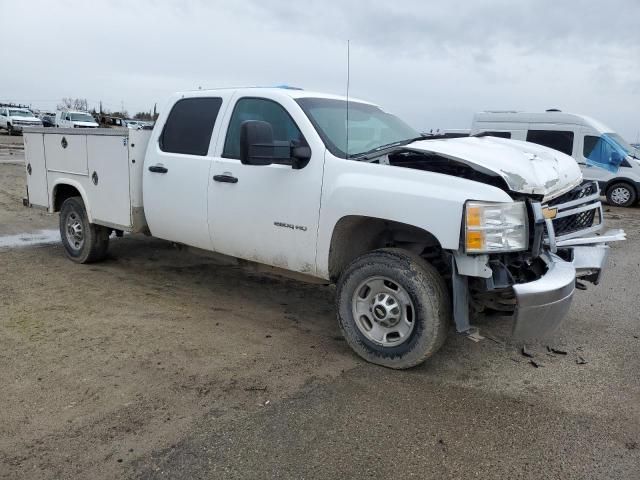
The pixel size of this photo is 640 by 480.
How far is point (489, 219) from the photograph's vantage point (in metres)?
3.49

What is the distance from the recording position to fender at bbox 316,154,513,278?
3.53m

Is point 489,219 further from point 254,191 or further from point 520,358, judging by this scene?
point 254,191

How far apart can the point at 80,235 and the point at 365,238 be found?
154 inches

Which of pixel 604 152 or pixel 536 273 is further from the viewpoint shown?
pixel 604 152

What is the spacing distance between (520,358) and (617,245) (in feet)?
19.7

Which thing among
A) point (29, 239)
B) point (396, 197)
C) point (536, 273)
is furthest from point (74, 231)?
point (536, 273)

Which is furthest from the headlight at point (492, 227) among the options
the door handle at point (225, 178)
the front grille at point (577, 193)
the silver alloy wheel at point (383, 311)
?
the door handle at point (225, 178)

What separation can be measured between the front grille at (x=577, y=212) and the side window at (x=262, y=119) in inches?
80.2

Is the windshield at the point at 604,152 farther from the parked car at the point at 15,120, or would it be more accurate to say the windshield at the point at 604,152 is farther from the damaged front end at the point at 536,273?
the parked car at the point at 15,120

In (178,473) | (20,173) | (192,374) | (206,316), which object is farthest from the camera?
(20,173)

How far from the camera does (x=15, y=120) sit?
37.7 metres

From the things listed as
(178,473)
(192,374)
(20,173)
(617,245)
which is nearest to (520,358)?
(192,374)

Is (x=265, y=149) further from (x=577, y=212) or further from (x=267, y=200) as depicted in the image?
(x=577, y=212)

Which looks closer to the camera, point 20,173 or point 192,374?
point 192,374
